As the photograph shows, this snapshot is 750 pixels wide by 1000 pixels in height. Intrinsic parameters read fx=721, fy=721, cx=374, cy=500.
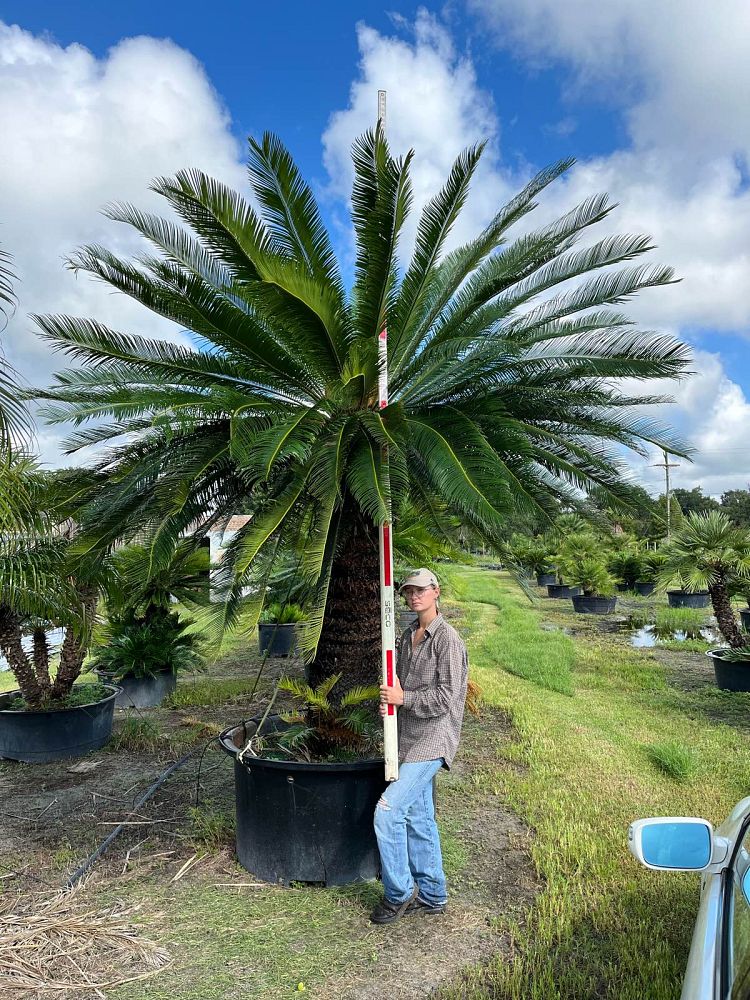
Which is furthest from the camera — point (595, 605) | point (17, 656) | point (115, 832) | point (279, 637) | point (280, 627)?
point (595, 605)

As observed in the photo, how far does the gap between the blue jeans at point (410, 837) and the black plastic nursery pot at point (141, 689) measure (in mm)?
6904

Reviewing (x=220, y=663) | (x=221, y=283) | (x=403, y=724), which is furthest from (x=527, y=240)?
(x=220, y=663)

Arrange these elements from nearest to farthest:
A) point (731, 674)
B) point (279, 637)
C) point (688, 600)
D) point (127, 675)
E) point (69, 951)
Answer: point (69, 951)
point (731, 674)
point (127, 675)
point (279, 637)
point (688, 600)

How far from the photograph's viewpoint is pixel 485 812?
5.89 metres

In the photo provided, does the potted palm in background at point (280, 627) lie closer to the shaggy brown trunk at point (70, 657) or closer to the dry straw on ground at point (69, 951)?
the shaggy brown trunk at point (70, 657)

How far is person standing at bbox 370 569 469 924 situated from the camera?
4.07 meters

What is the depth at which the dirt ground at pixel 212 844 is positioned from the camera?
3828 mm

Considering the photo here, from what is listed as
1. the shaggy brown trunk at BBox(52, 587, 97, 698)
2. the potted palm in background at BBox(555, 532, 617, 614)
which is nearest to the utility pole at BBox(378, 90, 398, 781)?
the shaggy brown trunk at BBox(52, 587, 97, 698)

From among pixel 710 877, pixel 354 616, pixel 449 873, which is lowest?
pixel 449 873

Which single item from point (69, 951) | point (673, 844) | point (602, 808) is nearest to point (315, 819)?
point (69, 951)

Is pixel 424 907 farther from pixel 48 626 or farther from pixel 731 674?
pixel 731 674

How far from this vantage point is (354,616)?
590cm

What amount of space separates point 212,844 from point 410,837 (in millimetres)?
1830

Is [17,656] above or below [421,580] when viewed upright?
below
